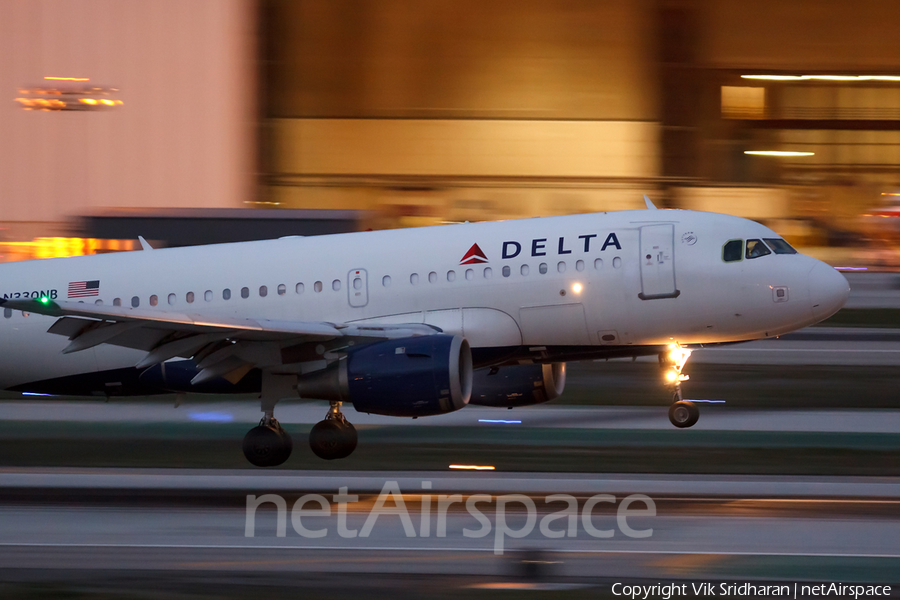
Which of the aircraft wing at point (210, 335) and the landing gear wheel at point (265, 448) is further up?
the aircraft wing at point (210, 335)

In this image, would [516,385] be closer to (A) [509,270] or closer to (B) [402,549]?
(A) [509,270]

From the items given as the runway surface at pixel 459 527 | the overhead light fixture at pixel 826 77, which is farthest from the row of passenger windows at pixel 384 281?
the overhead light fixture at pixel 826 77

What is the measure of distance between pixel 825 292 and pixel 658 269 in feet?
8.05

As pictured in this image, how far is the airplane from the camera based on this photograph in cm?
1609

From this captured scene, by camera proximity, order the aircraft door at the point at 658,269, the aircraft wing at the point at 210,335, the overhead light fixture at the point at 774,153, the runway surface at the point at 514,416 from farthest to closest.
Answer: the overhead light fixture at the point at 774,153 → the runway surface at the point at 514,416 → the aircraft door at the point at 658,269 → the aircraft wing at the point at 210,335

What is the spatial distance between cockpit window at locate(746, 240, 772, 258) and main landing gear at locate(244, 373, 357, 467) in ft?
21.6

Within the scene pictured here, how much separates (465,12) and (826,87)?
16.1 m

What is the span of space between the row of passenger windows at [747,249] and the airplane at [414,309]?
0.02m

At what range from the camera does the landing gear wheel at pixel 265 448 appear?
17.0 metres

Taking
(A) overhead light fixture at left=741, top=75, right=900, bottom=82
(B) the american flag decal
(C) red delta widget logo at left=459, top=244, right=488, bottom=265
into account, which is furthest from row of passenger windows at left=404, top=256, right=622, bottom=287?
(A) overhead light fixture at left=741, top=75, right=900, bottom=82

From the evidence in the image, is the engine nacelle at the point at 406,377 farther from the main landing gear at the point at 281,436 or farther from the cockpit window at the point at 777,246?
the cockpit window at the point at 777,246

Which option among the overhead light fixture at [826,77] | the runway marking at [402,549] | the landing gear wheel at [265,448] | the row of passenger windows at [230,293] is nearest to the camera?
the runway marking at [402,549]

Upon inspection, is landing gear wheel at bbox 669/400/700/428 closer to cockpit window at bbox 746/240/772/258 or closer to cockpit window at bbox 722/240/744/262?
cockpit window at bbox 722/240/744/262

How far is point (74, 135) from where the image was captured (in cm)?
4962
